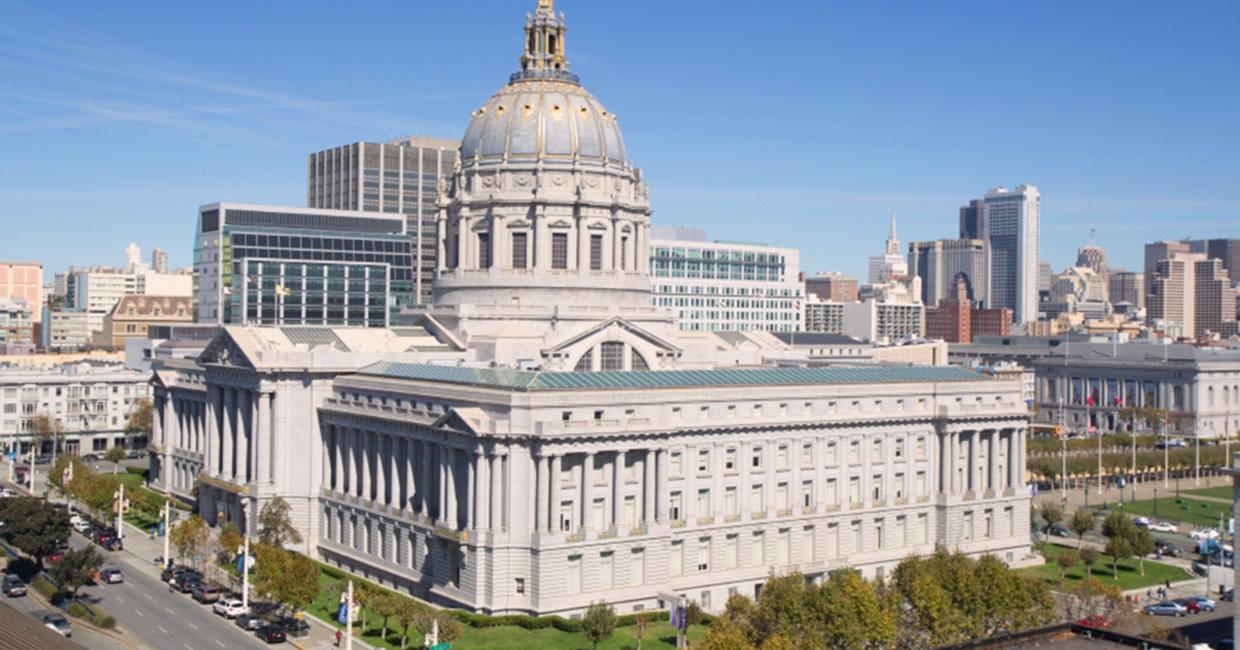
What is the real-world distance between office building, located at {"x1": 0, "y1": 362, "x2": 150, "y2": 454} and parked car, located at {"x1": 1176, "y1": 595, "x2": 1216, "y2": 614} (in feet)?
406

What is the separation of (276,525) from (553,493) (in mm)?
26923

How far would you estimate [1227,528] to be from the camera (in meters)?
129

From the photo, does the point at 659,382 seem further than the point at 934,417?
No

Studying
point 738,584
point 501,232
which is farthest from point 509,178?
point 738,584

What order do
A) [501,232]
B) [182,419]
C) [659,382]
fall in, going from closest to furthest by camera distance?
[659,382] → [501,232] → [182,419]

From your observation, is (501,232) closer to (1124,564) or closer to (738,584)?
(738,584)

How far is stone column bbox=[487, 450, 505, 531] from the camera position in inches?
3597

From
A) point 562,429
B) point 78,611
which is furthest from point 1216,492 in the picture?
point 78,611

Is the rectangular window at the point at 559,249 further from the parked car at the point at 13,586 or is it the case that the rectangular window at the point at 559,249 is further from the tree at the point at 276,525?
the parked car at the point at 13,586

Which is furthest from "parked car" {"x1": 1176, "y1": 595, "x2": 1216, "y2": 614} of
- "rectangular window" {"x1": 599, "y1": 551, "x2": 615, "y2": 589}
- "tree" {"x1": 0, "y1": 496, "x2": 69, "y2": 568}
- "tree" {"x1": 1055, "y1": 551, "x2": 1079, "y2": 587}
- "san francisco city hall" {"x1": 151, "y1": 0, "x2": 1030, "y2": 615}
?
"tree" {"x1": 0, "y1": 496, "x2": 69, "y2": 568}

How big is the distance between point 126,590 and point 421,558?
21.7m

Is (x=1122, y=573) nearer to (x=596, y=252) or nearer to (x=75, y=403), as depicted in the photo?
(x=596, y=252)

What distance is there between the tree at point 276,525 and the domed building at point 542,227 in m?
23.5

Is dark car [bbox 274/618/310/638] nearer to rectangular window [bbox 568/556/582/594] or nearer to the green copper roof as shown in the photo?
rectangular window [bbox 568/556/582/594]
